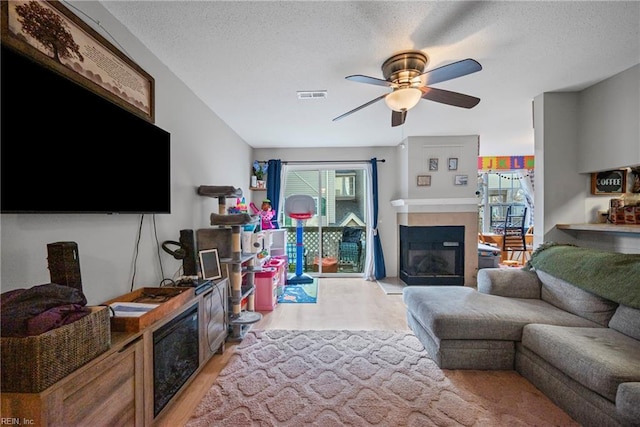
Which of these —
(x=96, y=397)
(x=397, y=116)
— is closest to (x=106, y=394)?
(x=96, y=397)

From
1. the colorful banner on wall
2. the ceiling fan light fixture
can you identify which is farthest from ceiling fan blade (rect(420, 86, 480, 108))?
the colorful banner on wall

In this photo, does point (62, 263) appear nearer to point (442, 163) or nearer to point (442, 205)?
point (442, 205)

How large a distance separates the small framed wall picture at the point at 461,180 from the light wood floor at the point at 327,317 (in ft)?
6.87

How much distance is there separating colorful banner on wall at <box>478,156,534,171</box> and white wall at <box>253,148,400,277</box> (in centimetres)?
252

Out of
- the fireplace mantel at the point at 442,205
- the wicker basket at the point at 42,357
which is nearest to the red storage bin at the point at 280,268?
the fireplace mantel at the point at 442,205

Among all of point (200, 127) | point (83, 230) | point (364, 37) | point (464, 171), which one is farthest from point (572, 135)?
point (83, 230)

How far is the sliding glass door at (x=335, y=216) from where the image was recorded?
4.94 m

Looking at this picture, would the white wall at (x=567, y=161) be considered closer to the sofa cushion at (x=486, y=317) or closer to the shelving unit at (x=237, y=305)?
the sofa cushion at (x=486, y=317)

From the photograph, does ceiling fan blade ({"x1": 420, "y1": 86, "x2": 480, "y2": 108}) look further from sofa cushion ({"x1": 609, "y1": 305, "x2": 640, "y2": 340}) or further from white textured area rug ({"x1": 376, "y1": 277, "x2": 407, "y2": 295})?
white textured area rug ({"x1": 376, "y1": 277, "x2": 407, "y2": 295})

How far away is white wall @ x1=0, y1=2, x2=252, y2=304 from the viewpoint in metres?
1.11

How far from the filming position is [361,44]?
5.93 ft

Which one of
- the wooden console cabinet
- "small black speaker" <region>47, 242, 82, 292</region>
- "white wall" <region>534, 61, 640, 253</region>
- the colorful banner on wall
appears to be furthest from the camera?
the colorful banner on wall

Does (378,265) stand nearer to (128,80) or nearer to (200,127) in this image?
(200,127)

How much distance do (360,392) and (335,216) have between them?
3429 millimetres
